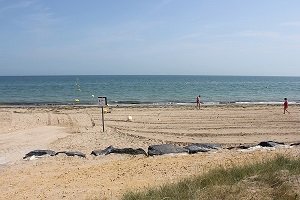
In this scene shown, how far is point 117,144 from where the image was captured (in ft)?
55.7

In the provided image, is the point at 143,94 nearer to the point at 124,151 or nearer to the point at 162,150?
the point at 124,151

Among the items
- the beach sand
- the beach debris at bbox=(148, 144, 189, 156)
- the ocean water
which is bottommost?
the ocean water

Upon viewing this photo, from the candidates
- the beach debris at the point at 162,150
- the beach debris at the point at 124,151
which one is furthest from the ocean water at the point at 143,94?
the beach debris at the point at 162,150

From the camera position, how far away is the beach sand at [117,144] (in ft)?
31.7

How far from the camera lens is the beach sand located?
9.67 m

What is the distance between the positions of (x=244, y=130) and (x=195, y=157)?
31.7 feet

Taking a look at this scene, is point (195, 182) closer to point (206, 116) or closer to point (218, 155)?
point (218, 155)

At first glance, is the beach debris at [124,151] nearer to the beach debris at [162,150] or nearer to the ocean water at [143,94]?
the beach debris at [162,150]

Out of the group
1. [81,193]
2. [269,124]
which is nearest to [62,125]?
[269,124]

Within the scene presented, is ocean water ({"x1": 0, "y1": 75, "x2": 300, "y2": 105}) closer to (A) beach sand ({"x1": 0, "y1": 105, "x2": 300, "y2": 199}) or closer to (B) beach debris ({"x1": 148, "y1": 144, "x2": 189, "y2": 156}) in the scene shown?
Answer: (A) beach sand ({"x1": 0, "y1": 105, "x2": 300, "y2": 199})

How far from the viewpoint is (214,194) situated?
Result: 6223mm

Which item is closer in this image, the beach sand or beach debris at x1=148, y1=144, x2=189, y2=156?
the beach sand

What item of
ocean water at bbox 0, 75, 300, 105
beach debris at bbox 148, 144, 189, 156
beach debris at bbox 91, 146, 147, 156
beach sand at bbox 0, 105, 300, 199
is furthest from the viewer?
ocean water at bbox 0, 75, 300, 105

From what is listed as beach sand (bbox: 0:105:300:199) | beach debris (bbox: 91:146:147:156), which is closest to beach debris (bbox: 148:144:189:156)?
beach debris (bbox: 91:146:147:156)
